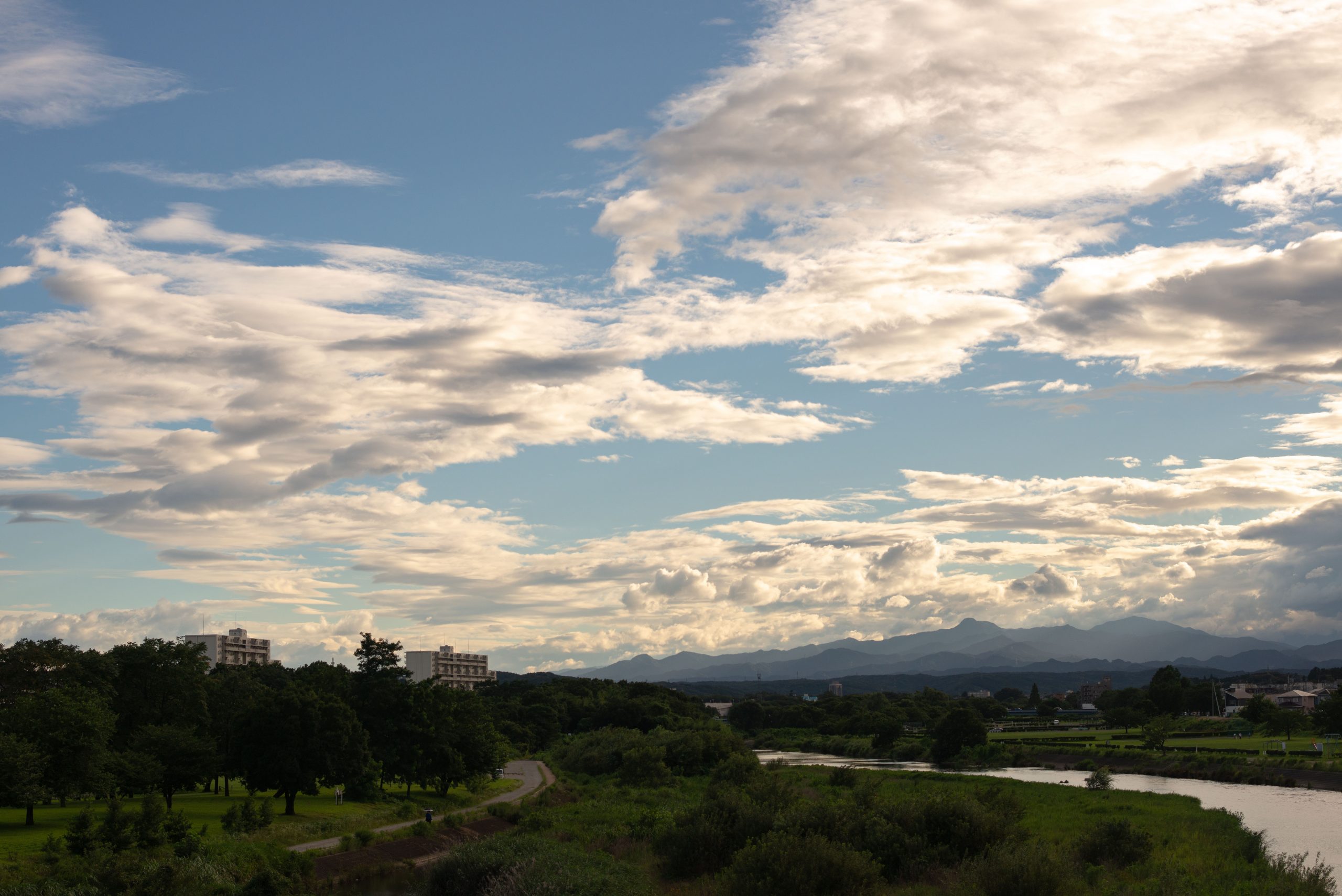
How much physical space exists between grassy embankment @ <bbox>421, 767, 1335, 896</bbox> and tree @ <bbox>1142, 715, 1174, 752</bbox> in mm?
57556

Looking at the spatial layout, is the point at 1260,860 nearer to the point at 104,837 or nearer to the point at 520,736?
the point at 104,837

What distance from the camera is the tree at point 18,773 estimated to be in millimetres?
45938

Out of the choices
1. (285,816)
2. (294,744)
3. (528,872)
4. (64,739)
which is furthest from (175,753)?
(528,872)

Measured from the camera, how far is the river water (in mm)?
52844

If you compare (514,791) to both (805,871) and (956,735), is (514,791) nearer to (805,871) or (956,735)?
(805,871)

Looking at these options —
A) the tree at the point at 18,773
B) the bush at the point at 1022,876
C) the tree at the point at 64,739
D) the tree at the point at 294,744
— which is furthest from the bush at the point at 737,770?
the tree at the point at 18,773

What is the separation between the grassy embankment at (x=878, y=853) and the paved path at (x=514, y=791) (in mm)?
9345

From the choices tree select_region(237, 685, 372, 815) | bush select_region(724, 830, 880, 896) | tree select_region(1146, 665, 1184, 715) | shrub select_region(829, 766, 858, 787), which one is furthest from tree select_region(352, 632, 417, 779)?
tree select_region(1146, 665, 1184, 715)

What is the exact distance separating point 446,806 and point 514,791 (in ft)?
49.6

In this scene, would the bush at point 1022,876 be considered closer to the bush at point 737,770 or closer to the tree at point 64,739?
the bush at point 737,770

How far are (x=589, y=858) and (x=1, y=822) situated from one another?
29575 mm

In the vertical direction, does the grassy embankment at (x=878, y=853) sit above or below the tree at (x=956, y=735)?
above

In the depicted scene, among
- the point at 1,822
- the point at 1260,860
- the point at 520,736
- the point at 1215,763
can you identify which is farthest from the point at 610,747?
the point at 1260,860

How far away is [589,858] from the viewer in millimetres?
42656
